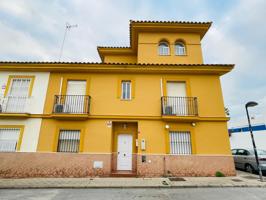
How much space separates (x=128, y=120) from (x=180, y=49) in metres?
6.95

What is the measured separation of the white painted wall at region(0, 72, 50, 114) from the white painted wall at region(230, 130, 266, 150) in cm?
1937

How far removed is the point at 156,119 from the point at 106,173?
13.8 ft

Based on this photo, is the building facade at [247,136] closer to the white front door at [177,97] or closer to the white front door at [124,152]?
the white front door at [177,97]

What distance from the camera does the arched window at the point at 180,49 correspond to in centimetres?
1176

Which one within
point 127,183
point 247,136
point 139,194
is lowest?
point 139,194

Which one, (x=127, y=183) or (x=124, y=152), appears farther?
(x=124, y=152)

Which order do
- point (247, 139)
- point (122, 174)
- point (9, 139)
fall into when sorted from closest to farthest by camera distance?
1. point (122, 174)
2. point (9, 139)
3. point (247, 139)

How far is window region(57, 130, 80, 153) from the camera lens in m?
9.09

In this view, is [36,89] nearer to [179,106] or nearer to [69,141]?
[69,141]

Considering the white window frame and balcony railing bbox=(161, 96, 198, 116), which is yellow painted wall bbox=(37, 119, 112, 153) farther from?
balcony railing bbox=(161, 96, 198, 116)

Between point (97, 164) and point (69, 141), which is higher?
point (69, 141)

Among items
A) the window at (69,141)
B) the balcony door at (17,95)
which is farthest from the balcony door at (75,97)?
the balcony door at (17,95)

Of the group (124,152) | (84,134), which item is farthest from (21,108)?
(124,152)

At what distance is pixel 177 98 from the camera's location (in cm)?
966
